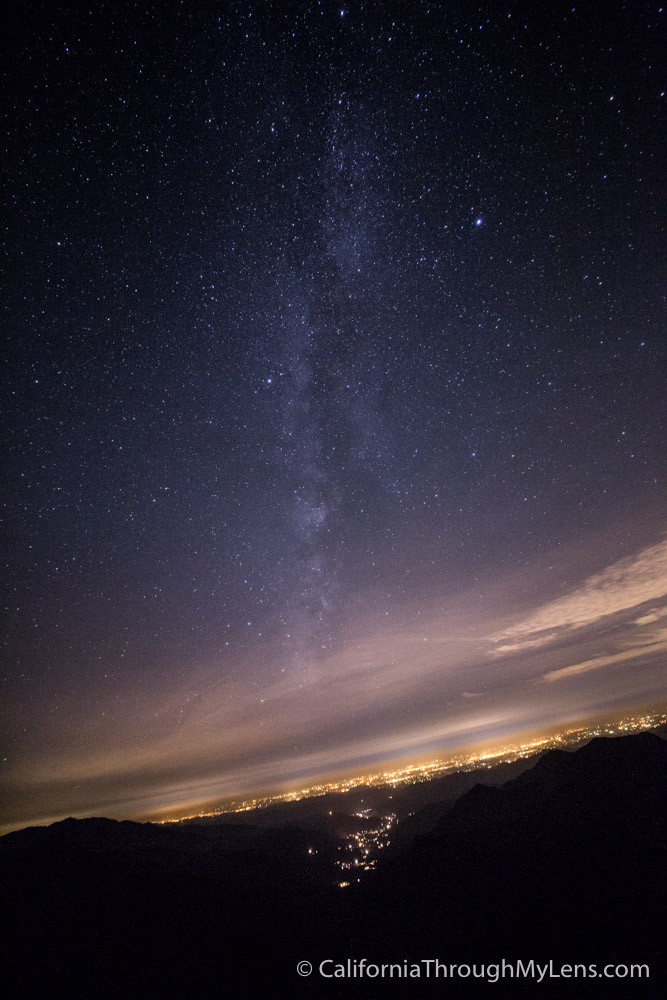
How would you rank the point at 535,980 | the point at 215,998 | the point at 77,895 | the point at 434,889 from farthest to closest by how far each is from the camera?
the point at 434,889, the point at 77,895, the point at 215,998, the point at 535,980

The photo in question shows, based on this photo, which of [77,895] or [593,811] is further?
[593,811]

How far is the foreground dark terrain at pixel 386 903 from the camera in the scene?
33906 mm

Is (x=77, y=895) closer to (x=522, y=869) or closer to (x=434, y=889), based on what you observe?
(x=434, y=889)

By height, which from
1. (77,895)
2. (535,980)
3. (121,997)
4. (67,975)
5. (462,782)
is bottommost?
(462,782)

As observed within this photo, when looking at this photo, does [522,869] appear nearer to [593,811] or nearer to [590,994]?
[593,811]

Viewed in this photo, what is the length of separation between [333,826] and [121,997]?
361ft

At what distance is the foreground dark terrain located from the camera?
33906mm

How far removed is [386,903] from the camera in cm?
4872

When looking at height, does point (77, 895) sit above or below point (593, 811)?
above

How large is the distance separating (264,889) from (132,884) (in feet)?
64.4

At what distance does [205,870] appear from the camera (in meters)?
58.9

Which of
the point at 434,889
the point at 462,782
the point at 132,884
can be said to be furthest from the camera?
the point at 462,782

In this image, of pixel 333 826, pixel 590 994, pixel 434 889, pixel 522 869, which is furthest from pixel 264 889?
pixel 333 826

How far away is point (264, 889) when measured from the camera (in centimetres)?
5588
